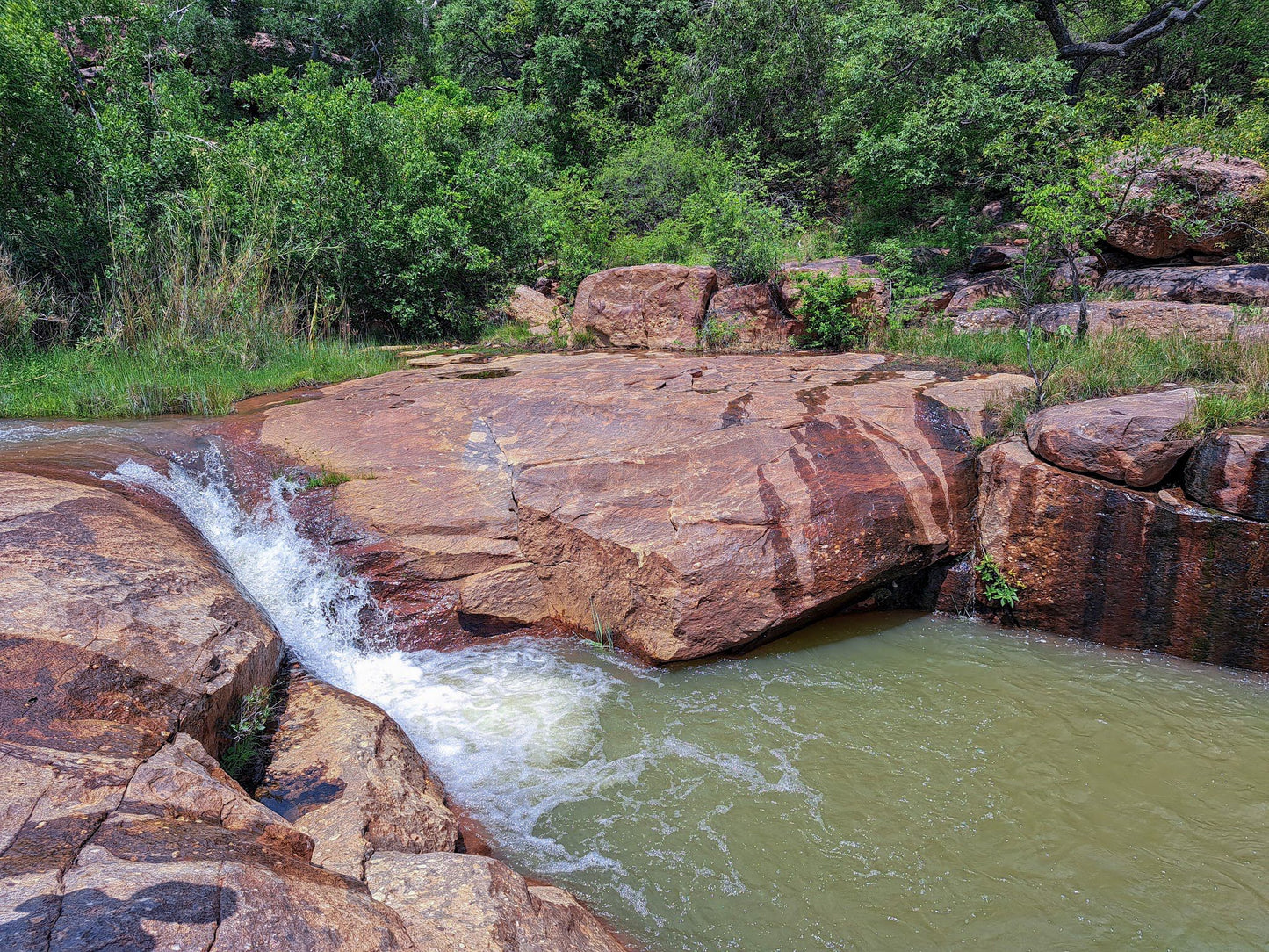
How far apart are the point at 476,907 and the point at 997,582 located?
163 inches

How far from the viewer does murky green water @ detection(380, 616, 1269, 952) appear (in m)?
2.68

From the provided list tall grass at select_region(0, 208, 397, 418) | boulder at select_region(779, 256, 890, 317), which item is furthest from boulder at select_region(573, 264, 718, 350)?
tall grass at select_region(0, 208, 397, 418)

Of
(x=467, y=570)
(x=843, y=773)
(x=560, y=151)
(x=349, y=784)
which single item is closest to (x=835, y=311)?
(x=467, y=570)

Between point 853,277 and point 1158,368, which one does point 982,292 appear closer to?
point 853,277

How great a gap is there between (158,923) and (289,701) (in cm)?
200

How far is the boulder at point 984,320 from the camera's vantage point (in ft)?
29.1

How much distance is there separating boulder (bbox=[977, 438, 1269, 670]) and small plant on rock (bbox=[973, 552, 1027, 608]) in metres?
0.04

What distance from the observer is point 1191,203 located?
374 inches

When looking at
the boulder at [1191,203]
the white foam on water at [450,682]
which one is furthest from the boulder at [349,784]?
the boulder at [1191,203]

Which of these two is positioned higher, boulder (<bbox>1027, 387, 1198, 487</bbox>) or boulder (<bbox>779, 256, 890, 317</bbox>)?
boulder (<bbox>779, 256, 890, 317</bbox>)

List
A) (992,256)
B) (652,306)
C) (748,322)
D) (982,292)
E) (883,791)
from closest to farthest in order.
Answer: (883,791) < (748,322) < (652,306) < (982,292) < (992,256)

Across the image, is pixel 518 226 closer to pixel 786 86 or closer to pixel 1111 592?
pixel 786 86

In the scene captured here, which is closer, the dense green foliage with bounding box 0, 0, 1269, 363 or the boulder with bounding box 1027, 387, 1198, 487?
the boulder with bounding box 1027, 387, 1198, 487

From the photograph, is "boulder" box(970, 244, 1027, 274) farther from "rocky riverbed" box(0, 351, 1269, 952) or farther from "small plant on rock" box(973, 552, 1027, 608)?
"small plant on rock" box(973, 552, 1027, 608)
